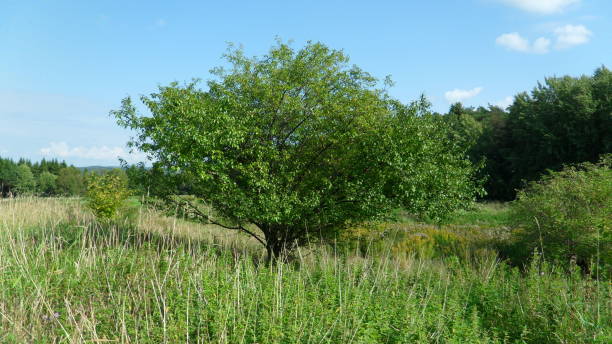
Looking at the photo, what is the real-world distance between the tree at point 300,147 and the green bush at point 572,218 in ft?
9.80

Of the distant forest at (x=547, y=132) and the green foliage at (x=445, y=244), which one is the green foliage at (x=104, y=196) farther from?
the distant forest at (x=547, y=132)

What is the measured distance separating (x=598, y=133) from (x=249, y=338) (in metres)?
34.2

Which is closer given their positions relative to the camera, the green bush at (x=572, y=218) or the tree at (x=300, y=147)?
the tree at (x=300, y=147)

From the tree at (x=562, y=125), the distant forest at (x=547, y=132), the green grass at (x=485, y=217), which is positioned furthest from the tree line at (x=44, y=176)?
the tree at (x=562, y=125)

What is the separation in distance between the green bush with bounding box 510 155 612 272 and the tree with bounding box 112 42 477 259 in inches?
118

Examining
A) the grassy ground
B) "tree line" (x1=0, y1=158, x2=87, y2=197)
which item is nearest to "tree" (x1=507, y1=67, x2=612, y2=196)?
the grassy ground

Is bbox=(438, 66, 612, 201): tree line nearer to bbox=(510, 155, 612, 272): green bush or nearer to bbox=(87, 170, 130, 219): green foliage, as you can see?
bbox=(510, 155, 612, 272): green bush

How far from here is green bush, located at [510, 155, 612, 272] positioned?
38.0ft

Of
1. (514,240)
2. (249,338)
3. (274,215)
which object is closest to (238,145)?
(274,215)

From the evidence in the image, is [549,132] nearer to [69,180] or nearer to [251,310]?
[251,310]

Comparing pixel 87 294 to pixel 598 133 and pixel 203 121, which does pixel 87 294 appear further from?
pixel 598 133

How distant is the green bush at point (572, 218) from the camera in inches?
456

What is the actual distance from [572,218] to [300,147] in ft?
24.6

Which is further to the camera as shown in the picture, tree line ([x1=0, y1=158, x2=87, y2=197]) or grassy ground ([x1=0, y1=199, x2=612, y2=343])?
tree line ([x1=0, y1=158, x2=87, y2=197])
